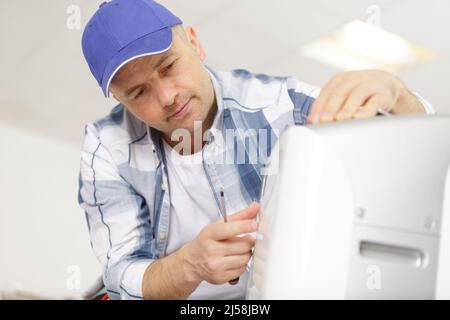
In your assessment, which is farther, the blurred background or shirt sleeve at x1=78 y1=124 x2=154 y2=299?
the blurred background

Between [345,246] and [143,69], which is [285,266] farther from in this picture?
[143,69]

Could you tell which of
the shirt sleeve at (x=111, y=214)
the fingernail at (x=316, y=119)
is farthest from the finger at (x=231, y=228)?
the shirt sleeve at (x=111, y=214)

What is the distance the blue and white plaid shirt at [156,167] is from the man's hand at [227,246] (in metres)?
0.36

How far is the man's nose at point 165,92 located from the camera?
1.08m

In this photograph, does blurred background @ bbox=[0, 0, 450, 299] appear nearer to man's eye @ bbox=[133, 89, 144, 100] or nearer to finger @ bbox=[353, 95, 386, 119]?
man's eye @ bbox=[133, 89, 144, 100]

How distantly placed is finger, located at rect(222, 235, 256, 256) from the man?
0.23 metres

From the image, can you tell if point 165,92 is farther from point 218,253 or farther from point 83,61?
point 83,61

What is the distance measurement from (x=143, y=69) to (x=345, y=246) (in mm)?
630

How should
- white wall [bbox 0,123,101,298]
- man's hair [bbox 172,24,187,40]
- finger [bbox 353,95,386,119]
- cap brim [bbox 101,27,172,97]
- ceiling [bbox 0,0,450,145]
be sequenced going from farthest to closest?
white wall [bbox 0,123,101,298] < ceiling [bbox 0,0,450,145] < man's hair [bbox 172,24,187,40] < cap brim [bbox 101,27,172,97] < finger [bbox 353,95,386,119]

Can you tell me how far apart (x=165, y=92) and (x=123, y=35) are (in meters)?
0.13

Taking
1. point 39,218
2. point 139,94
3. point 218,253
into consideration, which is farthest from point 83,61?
point 218,253

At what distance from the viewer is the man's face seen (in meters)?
1.08

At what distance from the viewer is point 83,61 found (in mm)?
3807

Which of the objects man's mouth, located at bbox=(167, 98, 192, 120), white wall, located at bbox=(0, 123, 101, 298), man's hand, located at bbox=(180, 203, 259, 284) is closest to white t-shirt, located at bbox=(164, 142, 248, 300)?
man's mouth, located at bbox=(167, 98, 192, 120)
